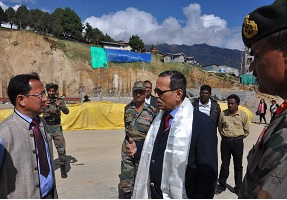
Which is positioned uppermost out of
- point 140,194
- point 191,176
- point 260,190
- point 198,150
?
point 260,190

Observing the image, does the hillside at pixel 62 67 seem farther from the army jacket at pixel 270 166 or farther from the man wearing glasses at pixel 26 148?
the army jacket at pixel 270 166

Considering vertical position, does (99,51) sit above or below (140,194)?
above

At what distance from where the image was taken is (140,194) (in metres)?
2.38

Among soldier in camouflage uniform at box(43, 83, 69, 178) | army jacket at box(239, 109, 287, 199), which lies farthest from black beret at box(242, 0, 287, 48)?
soldier in camouflage uniform at box(43, 83, 69, 178)

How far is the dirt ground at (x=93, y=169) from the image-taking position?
15.3 ft

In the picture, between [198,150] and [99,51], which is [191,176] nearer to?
[198,150]

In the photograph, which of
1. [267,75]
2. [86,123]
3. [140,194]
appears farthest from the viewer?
[86,123]

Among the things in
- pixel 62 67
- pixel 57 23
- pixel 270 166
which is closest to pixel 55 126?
pixel 270 166

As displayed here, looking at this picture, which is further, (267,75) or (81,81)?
(81,81)

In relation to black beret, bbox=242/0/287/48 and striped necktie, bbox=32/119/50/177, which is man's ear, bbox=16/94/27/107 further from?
black beret, bbox=242/0/287/48

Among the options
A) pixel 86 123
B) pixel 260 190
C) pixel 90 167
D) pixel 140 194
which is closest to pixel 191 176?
pixel 140 194

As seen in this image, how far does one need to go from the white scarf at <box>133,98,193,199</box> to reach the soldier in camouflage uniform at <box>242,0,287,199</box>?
1.16m

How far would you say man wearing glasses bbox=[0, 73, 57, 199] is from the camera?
6.66 ft

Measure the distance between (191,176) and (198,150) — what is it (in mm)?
243
